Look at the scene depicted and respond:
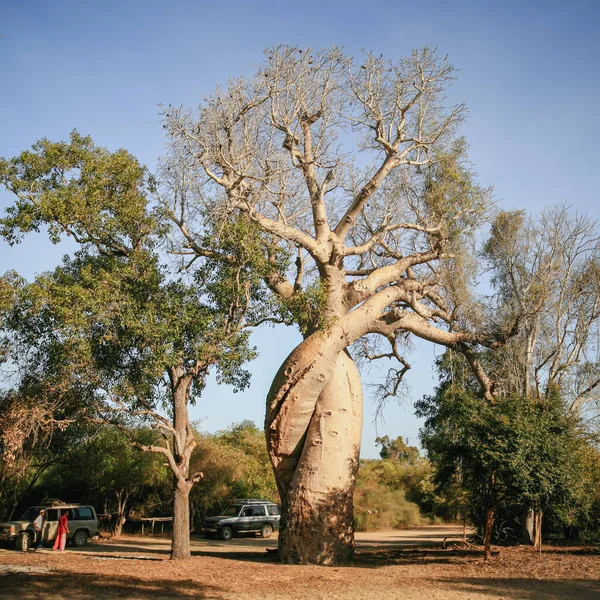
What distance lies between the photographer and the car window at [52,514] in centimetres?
1822

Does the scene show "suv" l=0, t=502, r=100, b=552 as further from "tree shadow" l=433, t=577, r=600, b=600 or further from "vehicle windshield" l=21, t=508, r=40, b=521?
"tree shadow" l=433, t=577, r=600, b=600

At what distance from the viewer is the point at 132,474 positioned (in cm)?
2378

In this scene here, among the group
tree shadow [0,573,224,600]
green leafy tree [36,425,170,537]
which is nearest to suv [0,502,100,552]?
green leafy tree [36,425,170,537]

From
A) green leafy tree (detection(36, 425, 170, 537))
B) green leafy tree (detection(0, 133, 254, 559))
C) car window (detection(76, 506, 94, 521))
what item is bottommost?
car window (detection(76, 506, 94, 521))

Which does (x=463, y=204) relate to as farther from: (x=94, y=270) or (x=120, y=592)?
(x=120, y=592)

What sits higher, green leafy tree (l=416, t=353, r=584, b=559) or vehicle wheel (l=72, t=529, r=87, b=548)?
green leafy tree (l=416, t=353, r=584, b=559)

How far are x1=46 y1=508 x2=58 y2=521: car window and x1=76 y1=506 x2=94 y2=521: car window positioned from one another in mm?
911

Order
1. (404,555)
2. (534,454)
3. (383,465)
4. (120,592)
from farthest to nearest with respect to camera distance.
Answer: (383,465) < (404,555) < (534,454) < (120,592)

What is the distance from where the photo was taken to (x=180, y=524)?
13.3 m

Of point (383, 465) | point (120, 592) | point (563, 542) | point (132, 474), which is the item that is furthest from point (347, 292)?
point (383, 465)

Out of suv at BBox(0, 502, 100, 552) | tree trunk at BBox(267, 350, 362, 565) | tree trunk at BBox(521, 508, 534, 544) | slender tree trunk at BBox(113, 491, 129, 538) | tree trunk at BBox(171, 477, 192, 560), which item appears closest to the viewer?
tree trunk at BBox(267, 350, 362, 565)

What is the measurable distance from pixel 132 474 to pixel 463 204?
1548 centimetres

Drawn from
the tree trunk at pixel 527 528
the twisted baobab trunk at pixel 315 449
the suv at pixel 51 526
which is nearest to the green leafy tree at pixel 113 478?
the suv at pixel 51 526

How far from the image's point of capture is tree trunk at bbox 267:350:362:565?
1245 centimetres
